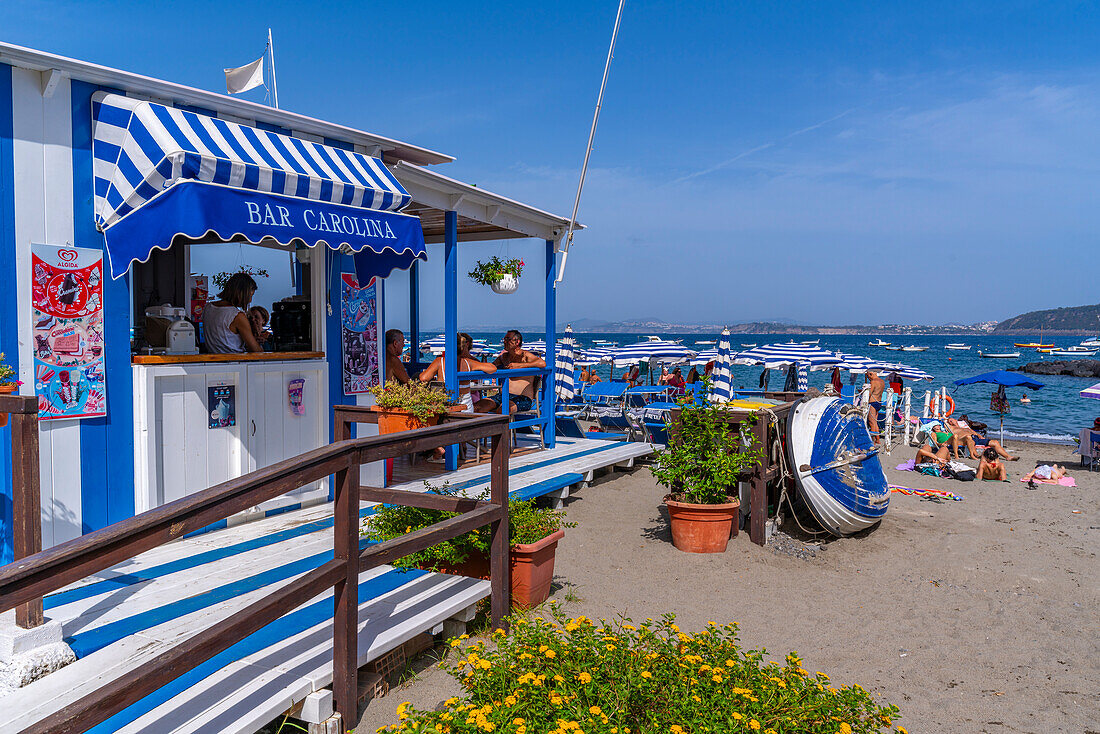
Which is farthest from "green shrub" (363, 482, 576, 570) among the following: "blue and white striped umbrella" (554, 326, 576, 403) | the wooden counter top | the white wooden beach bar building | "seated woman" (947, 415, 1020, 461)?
"seated woman" (947, 415, 1020, 461)

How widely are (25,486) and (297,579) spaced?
1106mm

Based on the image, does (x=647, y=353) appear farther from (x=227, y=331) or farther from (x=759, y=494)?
(x=227, y=331)

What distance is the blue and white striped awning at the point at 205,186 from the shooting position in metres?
3.97

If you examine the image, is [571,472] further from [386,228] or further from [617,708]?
[617,708]

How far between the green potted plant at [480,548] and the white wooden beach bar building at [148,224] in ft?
4.54

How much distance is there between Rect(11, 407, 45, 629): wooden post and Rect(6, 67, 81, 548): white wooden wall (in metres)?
1.48

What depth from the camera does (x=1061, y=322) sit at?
154m

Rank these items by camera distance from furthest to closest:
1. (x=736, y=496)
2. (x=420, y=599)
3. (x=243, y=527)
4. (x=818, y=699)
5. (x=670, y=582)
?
(x=736, y=496), (x=670, y=582), (x=243, y=527), (x=420, y=599), (x=818, y=699)

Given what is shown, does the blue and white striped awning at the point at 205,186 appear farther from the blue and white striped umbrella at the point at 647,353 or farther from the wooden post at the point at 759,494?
the blue and white striped umbrella at the point at 647,353

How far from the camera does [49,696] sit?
8.46ft

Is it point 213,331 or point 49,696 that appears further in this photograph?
point 213,331

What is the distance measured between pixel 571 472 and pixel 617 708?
5.21 metres

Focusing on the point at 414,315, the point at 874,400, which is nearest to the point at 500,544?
the point at 414,315

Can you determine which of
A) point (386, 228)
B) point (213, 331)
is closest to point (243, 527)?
point (213, 331)
